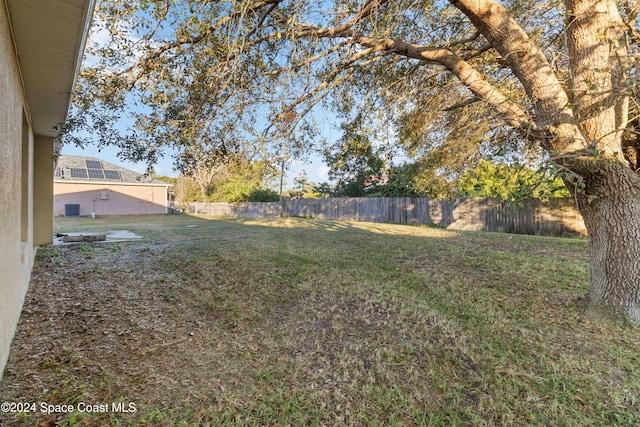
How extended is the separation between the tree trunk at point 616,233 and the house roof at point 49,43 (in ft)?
15.3

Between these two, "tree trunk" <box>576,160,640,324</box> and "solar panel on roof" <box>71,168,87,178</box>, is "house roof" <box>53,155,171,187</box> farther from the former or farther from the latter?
"tree trunk" <box>576,160,640,324</box>

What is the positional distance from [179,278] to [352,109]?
4624mm

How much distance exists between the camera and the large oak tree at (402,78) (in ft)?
10.6

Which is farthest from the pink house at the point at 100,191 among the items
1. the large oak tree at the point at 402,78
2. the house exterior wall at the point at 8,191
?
the house exterior wall at the point at 8,191

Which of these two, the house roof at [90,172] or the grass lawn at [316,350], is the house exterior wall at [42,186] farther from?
the house roof at [90,172]

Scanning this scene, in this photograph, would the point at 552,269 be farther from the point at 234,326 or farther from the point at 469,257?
the point at 234,326

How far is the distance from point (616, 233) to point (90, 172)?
2738 cm

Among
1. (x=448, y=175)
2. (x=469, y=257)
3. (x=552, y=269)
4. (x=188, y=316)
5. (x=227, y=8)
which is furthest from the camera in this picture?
(x=448, y=175)

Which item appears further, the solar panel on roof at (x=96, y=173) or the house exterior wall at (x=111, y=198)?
the solar panel on roof at (x=96, y=173)

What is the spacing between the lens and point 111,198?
2261 cm

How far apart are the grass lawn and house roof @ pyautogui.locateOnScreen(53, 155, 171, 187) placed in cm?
1977

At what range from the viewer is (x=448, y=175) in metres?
10.4

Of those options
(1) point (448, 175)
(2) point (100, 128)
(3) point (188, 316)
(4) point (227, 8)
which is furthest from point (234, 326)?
(1) point (448, 175)

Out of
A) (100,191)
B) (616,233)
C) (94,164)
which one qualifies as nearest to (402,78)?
(616,233)
